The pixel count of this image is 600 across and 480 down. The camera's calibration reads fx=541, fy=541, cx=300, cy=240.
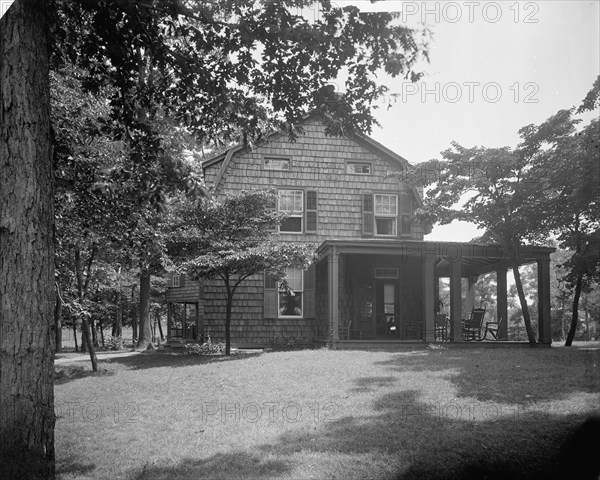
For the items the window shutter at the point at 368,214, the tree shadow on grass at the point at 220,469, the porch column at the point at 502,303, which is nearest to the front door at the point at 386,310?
the window shutter at the point at 368,214

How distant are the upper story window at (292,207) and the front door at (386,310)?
3.33m

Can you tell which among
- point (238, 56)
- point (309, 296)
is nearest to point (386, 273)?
point (309, 296)

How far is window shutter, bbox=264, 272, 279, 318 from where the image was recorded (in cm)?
1669

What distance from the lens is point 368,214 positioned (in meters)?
17.3

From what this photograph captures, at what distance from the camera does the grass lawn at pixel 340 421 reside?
17.6ft

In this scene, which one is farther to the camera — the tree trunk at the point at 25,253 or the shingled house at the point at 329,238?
the shingled house at the point at 329,238

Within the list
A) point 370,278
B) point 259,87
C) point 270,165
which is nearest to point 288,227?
point 270,165

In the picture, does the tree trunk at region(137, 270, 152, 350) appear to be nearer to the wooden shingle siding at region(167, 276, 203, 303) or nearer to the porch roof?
the wooden shingle siding at region(167, 276, 203, 303)

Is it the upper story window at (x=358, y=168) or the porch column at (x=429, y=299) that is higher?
the upper story window at (x=358, y=168)

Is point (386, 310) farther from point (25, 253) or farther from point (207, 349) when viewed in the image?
point (25, 253)

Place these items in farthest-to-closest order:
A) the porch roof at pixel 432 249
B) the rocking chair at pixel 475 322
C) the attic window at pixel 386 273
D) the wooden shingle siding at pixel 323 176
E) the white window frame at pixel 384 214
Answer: the attic window at pixel 386 273 → the white window frame at pixel 384 214 → the wooden shingle siding at pixel 323 176 → the rocking chair at pixel 475 322 → the porch roof at pixel 432 249

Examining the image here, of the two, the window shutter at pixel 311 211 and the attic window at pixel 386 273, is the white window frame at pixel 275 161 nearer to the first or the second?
the window shutter at pixel 311 211

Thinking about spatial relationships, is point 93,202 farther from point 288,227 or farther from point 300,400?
point 288,227

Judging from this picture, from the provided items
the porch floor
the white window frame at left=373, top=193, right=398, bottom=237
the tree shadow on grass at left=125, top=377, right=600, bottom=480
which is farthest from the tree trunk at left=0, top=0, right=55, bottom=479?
the white window frame at left=373, top=193, right=398, bottom=237
